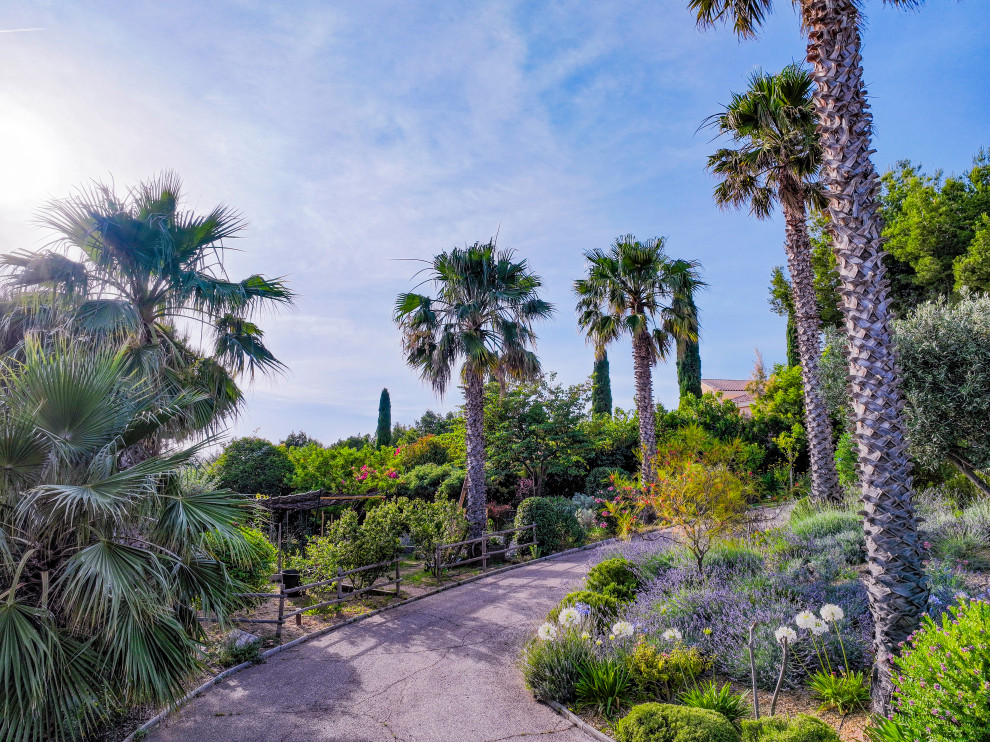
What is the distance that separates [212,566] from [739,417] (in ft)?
73.9

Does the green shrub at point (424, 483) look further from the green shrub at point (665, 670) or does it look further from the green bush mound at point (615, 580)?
the green shrub at point (665, 670)

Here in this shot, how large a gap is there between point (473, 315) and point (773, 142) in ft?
27.5

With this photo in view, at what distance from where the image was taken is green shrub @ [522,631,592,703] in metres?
5.85

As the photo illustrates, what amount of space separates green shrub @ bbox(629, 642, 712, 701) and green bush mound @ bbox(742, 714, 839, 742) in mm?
1501

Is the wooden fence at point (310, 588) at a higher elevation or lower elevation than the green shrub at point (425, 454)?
lower

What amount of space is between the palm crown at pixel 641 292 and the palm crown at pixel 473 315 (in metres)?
3.97

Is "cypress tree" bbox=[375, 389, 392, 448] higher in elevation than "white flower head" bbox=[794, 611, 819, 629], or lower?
higher

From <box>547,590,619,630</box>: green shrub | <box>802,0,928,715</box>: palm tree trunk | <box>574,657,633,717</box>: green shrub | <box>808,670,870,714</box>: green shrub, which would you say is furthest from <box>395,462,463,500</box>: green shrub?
<box>802,0,928,715</box>: palm tree trunk

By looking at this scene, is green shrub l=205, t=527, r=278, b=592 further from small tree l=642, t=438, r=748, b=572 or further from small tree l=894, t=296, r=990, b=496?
small tree l=894, t=296, r=990, b=496

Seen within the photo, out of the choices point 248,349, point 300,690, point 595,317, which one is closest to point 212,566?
point 300,690

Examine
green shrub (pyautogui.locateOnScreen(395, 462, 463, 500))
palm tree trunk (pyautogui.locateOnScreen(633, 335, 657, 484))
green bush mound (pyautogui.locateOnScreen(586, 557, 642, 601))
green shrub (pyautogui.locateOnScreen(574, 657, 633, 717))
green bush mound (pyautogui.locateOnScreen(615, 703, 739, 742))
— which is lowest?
green shrub (pyautogui.locateOnScreen(574, 657, 633, 717))

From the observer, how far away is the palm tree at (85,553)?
4.29 meters

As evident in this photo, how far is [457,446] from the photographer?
22.0 metres

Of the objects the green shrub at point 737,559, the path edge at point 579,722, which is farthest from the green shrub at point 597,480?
the path edge at point 579,722
